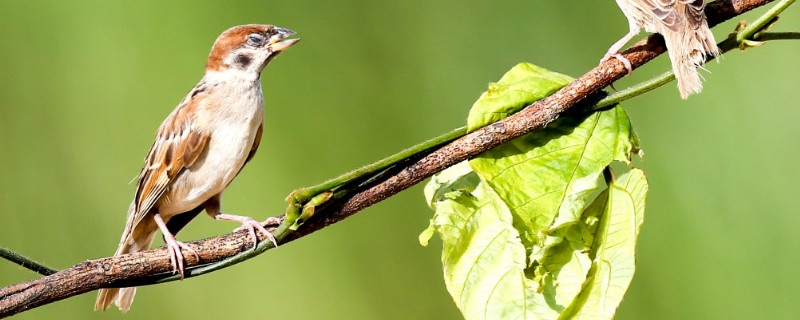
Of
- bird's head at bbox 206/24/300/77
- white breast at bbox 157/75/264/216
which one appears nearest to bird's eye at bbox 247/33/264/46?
bird's head at bbox 206/24/300/77

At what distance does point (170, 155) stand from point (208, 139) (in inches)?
4.0

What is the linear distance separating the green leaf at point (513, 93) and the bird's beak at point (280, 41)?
2.28 feet

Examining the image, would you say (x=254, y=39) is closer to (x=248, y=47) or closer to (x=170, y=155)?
(x=248, y=47)

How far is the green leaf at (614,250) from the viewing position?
1.00 metres

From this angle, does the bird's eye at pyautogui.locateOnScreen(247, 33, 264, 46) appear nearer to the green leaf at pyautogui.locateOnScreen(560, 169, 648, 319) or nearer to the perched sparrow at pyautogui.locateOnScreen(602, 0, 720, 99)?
the perched sparrow at pyautogui.locateOnScreen(602, 0, 720, 99)

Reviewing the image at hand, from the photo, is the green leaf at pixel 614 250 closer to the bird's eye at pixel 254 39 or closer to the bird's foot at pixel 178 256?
the bird's foot at pixel 178 256

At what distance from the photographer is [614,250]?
3.37 ft

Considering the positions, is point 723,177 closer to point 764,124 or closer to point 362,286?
point 764,124

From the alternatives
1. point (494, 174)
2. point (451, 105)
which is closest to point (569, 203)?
point (494, 174)

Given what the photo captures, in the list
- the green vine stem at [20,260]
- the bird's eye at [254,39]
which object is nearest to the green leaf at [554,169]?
the green vine stem at [20,260]

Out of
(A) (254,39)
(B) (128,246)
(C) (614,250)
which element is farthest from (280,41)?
(C) (614,250)

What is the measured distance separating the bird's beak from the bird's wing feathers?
282 mm

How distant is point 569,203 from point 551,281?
0.12 metres

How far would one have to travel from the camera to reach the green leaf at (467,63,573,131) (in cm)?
99
